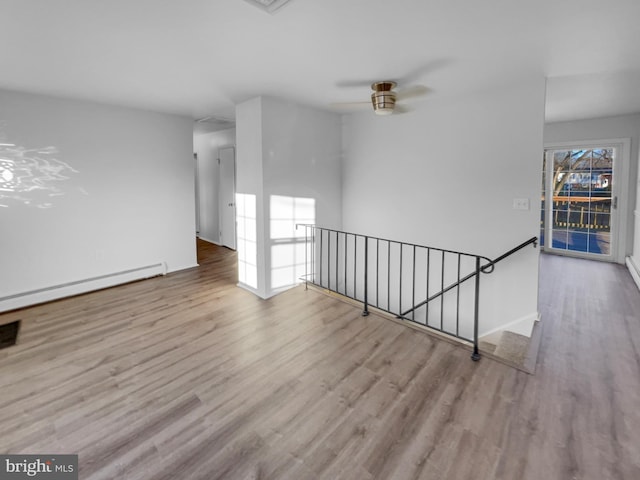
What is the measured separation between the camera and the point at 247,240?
439cm

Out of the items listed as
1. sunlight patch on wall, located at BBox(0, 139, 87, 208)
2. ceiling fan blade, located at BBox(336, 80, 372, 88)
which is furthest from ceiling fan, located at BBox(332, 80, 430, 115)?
sunlight patch on wall, located at BBox(0, 139, 87, 208)

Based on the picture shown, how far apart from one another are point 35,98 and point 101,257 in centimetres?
197

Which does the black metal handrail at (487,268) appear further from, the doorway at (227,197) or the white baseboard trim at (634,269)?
the doorway at (227,197)

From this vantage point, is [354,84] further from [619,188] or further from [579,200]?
[579,200]

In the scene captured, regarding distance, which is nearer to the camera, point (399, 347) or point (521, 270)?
point (399, 347)

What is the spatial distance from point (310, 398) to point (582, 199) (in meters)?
6.39

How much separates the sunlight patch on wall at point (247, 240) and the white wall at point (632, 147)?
18.2 feet

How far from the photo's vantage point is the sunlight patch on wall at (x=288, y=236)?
4199 mm

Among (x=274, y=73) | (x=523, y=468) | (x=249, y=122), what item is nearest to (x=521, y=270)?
(x=523, y=468)

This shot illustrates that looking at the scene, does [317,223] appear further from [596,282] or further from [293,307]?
[596,282]

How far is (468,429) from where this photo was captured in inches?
76.5

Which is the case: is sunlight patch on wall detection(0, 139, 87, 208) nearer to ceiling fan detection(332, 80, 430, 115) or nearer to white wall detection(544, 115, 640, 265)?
ceiling fan detection(332, 80, 430, 115)

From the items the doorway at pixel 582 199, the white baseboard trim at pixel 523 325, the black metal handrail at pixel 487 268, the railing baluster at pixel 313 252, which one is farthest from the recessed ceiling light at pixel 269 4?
the doorway at pixel 582 199

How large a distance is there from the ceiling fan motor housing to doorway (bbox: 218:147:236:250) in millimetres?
4088
